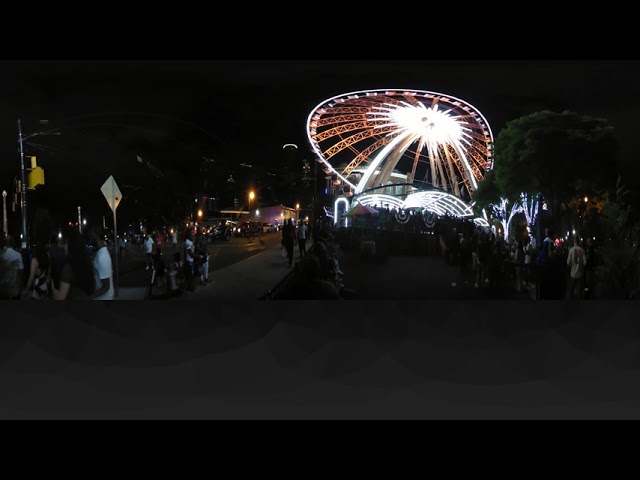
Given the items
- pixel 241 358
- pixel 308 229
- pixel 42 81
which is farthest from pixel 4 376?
pixel 308 229

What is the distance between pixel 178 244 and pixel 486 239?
5.71 meters

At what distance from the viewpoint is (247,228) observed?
1378 centimetres

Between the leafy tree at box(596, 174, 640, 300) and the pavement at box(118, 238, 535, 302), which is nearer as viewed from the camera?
the leafy tree at box(596, 174, 640, 300)

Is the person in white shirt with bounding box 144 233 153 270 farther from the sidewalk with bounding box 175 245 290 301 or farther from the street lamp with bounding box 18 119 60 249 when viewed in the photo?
the street lamp with bounding box 18 119 60 249

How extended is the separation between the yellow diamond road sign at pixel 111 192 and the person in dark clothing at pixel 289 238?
5.05m

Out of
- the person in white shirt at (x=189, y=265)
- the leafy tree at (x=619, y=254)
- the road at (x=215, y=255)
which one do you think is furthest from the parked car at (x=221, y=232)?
the leafy tree at (x=619, y=254)

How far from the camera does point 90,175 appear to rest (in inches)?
416

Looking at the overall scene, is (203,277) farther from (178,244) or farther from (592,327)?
(592,327)

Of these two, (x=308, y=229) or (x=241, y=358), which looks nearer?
(x=241, y=358)

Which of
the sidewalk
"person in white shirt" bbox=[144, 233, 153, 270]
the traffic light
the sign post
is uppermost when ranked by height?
the traffic light

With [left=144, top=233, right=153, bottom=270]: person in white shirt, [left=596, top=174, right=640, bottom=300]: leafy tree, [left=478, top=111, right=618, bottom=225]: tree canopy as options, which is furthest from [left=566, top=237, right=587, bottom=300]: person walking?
[left=144, top=233, right=153, bottom=270]: person in white shirt

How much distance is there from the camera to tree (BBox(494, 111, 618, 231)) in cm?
1004

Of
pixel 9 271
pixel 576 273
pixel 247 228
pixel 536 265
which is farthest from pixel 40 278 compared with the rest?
pixel 576 273

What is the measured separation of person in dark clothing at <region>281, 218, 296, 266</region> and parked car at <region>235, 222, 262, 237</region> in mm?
726
